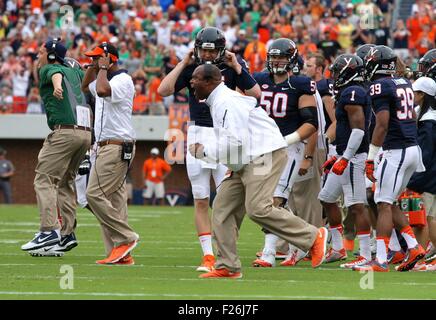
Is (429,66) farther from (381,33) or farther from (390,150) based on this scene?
(381,33)

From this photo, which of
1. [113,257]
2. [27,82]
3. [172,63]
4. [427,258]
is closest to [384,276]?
[427,258]

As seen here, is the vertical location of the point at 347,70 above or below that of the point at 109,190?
above

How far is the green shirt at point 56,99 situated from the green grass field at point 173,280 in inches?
52.5

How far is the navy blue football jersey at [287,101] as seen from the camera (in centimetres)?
1017

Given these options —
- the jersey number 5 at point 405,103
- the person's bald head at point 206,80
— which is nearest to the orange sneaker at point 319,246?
the jersey number 5 at point 405,103

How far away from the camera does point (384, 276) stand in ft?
29.5

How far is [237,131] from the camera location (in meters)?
8.25

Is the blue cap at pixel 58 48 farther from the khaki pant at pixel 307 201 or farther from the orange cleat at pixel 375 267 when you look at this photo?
the orange cleat at pixel 375 267

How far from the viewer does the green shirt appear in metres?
10.9

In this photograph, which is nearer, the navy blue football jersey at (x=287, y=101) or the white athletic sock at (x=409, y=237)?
the white athletic sock at (x=409, y=237)

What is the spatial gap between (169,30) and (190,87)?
1470 cm

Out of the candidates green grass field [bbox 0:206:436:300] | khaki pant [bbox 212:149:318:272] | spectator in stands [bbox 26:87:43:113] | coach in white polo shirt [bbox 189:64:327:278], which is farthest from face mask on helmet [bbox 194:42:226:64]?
spectator in stands [bbox 26:87:43:113]

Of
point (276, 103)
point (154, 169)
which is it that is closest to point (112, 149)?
point (276, 103)

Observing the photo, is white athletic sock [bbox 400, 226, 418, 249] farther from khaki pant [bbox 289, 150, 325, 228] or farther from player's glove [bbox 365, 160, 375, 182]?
khaki pant [bbox 289, 150, 325, 228]
